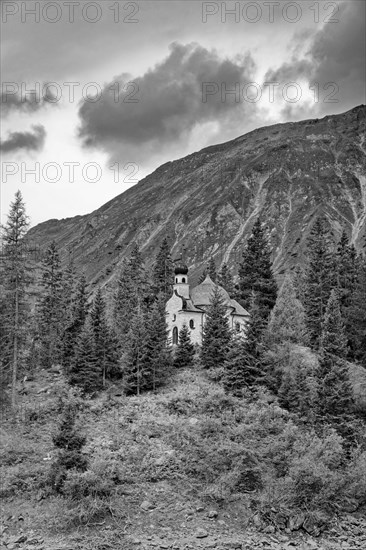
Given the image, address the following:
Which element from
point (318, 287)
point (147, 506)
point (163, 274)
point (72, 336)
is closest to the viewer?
point (147, 506)

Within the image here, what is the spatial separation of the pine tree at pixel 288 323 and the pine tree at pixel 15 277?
23.7 meters

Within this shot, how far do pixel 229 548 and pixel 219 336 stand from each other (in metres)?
27.8

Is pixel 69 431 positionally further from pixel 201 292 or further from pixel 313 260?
pixel 313 260

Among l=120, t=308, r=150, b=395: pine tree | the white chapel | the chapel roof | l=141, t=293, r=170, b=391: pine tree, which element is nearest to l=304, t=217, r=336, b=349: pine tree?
the white chapel

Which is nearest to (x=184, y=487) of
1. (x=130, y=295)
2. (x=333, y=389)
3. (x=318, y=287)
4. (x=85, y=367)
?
(x=333, y=389)

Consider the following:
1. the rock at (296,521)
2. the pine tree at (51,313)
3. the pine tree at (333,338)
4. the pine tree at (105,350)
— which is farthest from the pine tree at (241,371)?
the pine tree at (51,313)

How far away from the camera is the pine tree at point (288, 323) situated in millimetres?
50750

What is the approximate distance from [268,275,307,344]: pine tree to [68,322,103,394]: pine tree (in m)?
16.9

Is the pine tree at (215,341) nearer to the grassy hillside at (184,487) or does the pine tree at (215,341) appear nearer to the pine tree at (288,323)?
the pine tree at (288,323)

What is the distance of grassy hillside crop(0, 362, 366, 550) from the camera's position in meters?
23.0

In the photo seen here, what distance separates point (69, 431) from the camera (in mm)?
25688

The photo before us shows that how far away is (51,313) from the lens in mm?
57094

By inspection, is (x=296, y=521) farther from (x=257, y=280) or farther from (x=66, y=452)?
(x=257, y=280)

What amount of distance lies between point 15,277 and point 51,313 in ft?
65.2
